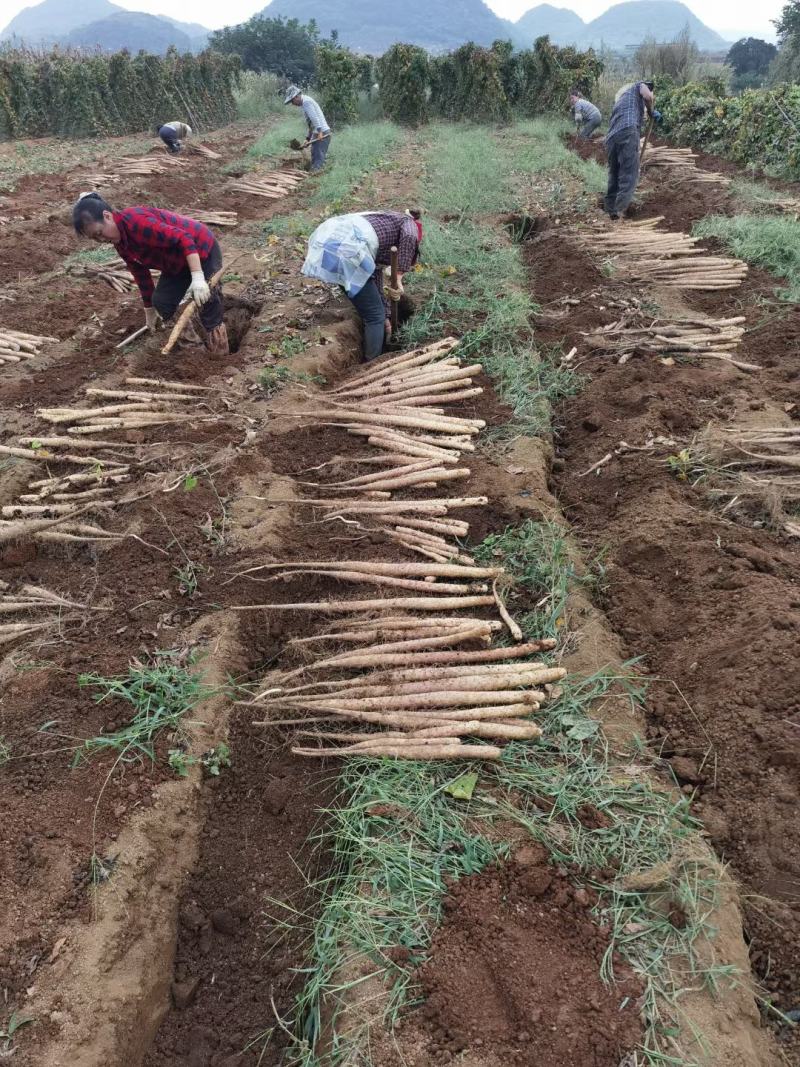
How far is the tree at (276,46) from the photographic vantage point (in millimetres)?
28391

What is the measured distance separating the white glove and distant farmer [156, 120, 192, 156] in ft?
44.1

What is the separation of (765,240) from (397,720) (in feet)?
25.5

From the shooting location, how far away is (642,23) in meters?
151

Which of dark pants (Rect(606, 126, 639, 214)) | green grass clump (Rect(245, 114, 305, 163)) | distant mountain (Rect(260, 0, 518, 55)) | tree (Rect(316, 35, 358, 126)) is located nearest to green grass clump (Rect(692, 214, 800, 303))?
dark pants (Rect(606, 126, 639, 214))

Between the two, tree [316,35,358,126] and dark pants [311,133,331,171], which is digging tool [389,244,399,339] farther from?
tree [316,35,358,126]

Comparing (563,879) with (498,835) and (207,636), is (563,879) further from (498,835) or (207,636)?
(207,636)

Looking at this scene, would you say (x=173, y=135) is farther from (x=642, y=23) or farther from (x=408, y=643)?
(x=642, y=23)

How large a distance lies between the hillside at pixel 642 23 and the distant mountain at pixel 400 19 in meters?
32.6

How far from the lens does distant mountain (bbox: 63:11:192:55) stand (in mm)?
85544

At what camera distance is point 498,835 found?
2.38 meters

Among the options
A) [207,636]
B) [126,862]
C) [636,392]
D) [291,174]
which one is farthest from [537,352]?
[291,174]

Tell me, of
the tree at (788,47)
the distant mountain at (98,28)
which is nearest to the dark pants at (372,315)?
the tree at (788,47)

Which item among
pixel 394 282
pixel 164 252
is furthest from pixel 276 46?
pixel 164 252

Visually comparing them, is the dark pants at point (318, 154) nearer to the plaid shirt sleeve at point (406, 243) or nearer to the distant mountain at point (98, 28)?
the plaid shirt sleeve at point (406, 243)
